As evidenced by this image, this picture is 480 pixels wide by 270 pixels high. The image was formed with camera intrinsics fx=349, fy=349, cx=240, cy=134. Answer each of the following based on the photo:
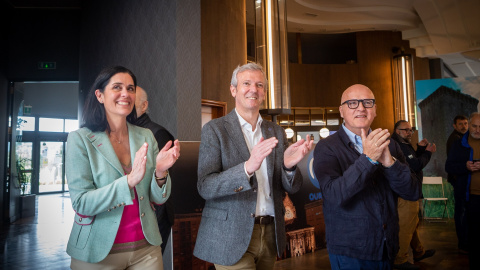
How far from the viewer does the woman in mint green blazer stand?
57.5 inches

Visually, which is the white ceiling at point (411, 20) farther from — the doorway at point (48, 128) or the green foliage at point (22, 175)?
the doorway at point (48, 128)

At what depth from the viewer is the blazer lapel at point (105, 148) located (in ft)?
5.09

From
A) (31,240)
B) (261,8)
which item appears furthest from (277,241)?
(31,240)

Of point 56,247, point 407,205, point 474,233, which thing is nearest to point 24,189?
point 56,247

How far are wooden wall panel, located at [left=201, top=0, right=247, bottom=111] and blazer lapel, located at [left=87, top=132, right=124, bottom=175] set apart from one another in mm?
6158

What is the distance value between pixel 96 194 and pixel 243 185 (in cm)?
63

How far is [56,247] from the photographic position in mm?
5840

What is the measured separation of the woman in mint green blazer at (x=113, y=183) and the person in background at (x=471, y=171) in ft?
10.7

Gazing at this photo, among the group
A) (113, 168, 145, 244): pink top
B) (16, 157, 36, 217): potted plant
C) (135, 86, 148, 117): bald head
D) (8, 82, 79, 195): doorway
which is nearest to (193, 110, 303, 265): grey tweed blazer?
(113, 168, 145, 244): pink top

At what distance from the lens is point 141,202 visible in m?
1.61

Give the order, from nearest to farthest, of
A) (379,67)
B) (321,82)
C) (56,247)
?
(56,247), (379,67), (321,82)

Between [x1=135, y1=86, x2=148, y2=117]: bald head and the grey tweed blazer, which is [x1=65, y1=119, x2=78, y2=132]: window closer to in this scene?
[x1=135, y1=86, x2=148, y2=117]: bald head

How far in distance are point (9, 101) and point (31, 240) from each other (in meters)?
3.71

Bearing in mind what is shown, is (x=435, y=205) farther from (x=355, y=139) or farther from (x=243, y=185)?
(x=243, y=185)
